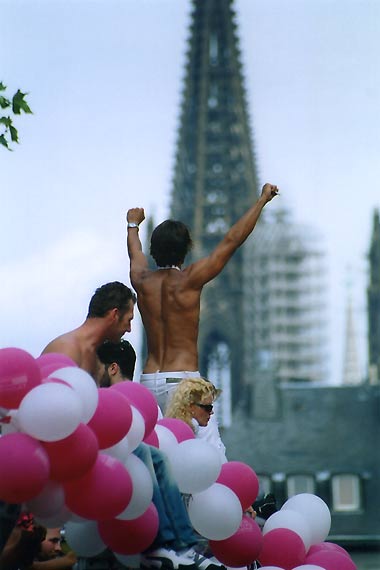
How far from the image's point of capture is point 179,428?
758cm

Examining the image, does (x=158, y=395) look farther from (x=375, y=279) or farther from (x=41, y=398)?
(x=375, y=279)

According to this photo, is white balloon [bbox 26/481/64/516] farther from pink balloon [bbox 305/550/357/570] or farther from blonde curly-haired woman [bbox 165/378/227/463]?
pink balloon [bbox 305/550/357/570]

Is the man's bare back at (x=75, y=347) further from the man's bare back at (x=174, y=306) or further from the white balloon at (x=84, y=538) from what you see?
the white balloon at (x=84, y=538)

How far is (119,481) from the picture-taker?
22.0 feet

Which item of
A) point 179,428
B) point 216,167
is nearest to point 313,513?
point 179,428

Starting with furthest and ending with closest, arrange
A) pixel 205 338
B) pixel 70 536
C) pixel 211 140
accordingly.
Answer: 1. pixel 211 140
2. pixel 205 338
3. pixel 70 536

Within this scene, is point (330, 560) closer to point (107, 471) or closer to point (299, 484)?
point (107, 471)

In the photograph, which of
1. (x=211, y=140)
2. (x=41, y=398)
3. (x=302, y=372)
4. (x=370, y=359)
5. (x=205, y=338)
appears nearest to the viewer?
(x=41, y=398)

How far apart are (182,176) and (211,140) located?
5.46 meters

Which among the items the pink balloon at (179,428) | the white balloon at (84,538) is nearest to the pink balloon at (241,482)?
the pink balloon at (179,428)

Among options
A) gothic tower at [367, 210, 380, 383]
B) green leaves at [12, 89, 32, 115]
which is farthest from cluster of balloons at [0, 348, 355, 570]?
gothic tower at [367, 210, 380, 383]

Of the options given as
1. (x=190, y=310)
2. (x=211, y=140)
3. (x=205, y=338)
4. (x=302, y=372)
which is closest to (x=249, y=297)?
(x=205, y=338)

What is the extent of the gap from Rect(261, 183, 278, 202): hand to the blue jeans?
168cm

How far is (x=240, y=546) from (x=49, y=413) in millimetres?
1606
